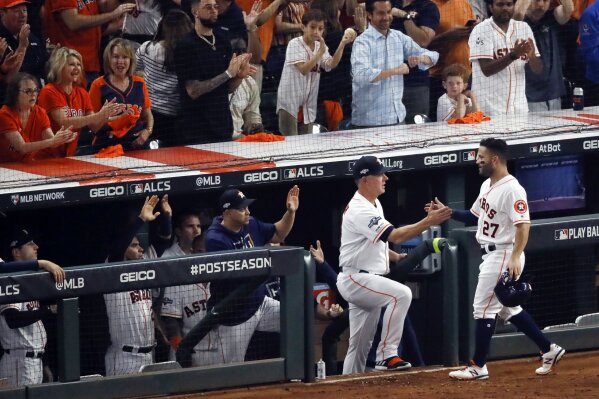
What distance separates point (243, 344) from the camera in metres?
7.90

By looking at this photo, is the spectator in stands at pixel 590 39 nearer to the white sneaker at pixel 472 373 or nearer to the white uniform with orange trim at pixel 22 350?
the white sneaker at pixel 472 373

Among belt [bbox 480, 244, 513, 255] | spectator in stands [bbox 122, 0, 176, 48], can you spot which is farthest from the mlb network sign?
spectator in stands [bbox 122, 0, 176, 48]

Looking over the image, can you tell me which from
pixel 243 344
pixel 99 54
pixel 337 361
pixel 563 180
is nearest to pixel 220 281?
pixel 243 344

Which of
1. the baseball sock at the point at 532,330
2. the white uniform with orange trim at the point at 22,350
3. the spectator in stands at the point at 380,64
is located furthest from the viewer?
the spectator in stands at the point at 380,64

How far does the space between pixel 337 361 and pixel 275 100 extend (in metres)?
2.44

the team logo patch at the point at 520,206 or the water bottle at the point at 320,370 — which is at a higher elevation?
the team logo patch at the point at 520,206

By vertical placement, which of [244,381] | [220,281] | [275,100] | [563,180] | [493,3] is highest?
[493,3]

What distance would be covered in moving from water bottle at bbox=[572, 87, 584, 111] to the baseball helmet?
11.4 ft

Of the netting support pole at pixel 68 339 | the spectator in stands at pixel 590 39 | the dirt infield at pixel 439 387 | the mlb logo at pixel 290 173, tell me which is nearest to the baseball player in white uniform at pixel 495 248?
the dirt infield at pixel 439 387

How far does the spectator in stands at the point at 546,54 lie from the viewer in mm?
11211

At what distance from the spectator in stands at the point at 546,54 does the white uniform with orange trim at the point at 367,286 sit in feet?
11.0

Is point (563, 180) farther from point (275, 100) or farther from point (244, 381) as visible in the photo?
point (244, 381)

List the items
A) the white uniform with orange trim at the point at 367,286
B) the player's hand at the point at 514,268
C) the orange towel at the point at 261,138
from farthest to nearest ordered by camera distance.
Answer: the orange towel at the point at 261,138
the white uniform with orange trim at the point at 367,286
the player's hand at the point at 514,268

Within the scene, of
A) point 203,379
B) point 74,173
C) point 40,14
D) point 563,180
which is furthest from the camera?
point 563,180
